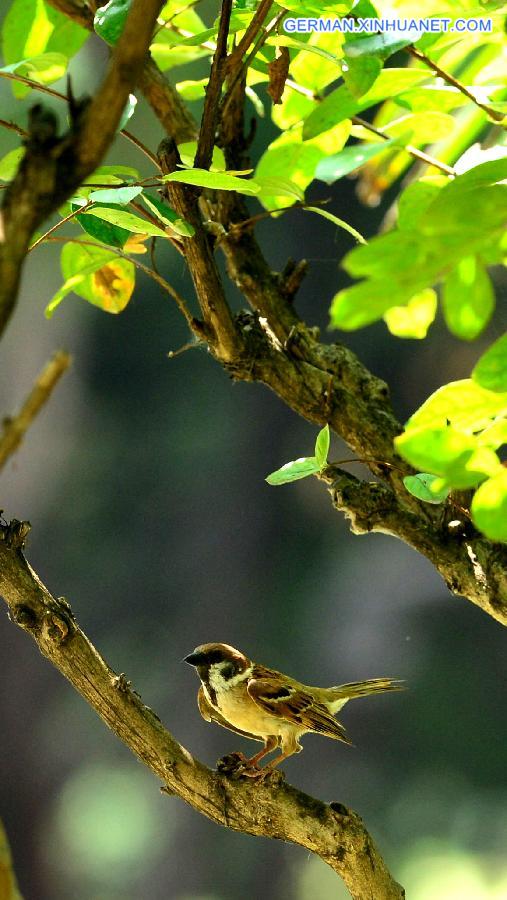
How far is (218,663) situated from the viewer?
1.53 m

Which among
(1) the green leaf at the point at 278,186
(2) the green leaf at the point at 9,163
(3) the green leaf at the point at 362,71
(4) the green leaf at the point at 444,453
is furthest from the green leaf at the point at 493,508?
(2) the green leaf at the point at 9,163

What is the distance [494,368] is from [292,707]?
1.03 m

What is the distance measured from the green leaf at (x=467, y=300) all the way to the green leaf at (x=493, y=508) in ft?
0.31

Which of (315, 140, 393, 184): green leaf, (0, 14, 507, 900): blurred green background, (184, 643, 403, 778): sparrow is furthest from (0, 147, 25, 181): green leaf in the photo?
(0, 14, 507, 900): blurred green background

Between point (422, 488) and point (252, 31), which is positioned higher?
point (252, 31)

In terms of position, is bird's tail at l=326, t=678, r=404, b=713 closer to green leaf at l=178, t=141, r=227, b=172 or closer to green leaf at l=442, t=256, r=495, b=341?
green leaf at l=178, t=141, r=227, b=172

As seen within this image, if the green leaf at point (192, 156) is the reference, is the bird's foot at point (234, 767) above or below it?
below

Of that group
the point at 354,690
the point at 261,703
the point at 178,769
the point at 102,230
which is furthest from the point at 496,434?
the point at 354,690

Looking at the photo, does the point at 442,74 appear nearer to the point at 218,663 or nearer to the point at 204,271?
the point at 204,271

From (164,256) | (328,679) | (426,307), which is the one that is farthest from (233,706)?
(164,256)

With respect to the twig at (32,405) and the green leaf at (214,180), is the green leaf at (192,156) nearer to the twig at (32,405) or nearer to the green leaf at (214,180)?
the green leaf at (214,180)

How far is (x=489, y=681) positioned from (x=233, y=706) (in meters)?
1.89

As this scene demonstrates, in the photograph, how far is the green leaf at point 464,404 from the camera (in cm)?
60

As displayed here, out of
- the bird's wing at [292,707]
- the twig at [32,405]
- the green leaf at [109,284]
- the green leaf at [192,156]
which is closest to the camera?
the twig at [32,405]
